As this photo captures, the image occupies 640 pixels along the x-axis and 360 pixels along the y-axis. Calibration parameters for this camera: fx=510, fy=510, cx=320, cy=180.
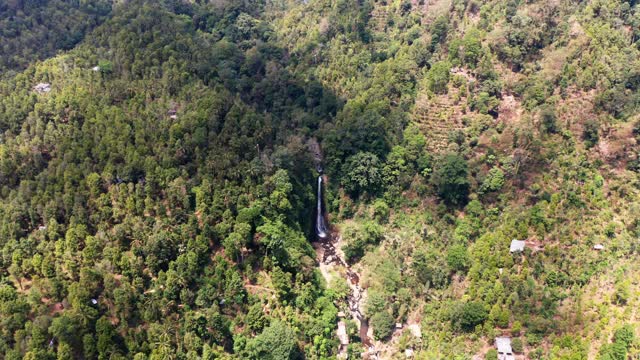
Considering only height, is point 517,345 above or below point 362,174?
below

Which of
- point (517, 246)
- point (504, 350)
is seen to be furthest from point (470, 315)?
point (517, 246)

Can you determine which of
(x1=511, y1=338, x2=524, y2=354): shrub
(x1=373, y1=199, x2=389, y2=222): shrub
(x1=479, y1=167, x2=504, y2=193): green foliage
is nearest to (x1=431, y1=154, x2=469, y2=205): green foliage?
(x1=479, y1=167, x2=504, y2=193): green foliage

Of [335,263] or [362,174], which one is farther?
[362,174]

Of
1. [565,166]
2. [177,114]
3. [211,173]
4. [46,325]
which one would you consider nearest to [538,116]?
[565,166]

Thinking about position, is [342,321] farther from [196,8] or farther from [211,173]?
[196,8]

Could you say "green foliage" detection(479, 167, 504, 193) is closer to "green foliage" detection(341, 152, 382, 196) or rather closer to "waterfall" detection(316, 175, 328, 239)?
"green foliage" detection(341, 152, 382, 196)

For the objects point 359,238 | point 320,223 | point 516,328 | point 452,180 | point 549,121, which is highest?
point 549,121

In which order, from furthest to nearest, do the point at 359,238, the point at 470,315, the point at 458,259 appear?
the point at 359,238
the point at 458,259
the point at 470,315

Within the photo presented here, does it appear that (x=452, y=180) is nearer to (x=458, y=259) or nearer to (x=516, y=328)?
(x=458, y=259)
